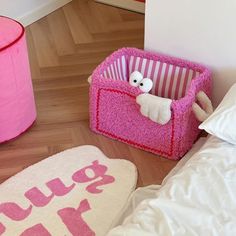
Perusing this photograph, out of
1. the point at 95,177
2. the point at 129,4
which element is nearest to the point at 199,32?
the point at 95,177

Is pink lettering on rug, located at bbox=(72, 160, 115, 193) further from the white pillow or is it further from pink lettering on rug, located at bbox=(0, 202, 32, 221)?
the white pillow

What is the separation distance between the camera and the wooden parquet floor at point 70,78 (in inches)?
83.0

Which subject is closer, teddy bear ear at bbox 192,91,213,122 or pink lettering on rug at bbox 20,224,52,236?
pink lettering on rug at bbox 20,224,52,236

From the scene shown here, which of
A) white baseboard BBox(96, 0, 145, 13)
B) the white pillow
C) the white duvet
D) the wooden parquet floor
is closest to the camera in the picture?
the white duvet

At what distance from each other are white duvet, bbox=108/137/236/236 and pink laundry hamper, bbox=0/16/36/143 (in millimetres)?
818

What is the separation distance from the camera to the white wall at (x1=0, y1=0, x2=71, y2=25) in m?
2.93

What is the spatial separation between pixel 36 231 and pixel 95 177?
346 millimetres

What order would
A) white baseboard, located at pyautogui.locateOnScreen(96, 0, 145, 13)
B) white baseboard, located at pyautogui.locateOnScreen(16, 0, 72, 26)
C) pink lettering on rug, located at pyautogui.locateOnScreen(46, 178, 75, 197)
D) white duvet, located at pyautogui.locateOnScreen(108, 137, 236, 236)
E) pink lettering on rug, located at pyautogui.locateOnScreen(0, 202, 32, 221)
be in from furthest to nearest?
white baseboard, located at pyautogui.locateOnScreen(96, 0, 145, 13) → white baseboard, located at pyautogui.locateOnScreen(16, 0, 72, 26) → pink lettering on rug, located at pyautogui.locateOnScreen(46, 178, 75, 197) → pink lettering on rug, located at pyautogui.locateOnScreen(0, 202, 32, 221) → white duvet, located at pyautogui.locateOnScreen(108, 137, 236, 236)

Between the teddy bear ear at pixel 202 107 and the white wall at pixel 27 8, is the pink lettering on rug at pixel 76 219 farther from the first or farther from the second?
the white wall at pixel 27 8

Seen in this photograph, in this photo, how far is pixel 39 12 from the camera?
3166mm

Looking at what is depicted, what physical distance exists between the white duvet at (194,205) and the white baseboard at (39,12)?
1804 mm

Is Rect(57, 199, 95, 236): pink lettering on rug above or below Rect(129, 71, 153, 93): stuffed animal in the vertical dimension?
below

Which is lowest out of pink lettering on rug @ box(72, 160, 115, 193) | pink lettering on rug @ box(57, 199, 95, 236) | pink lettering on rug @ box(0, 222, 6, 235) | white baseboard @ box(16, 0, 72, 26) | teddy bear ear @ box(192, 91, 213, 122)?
pink lettering on rug @ box(0, 222, 6, 235)

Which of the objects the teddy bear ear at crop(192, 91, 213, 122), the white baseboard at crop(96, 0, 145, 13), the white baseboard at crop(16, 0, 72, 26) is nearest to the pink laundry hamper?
the teddy bear ear at crop(192, 91, 213, 122)
